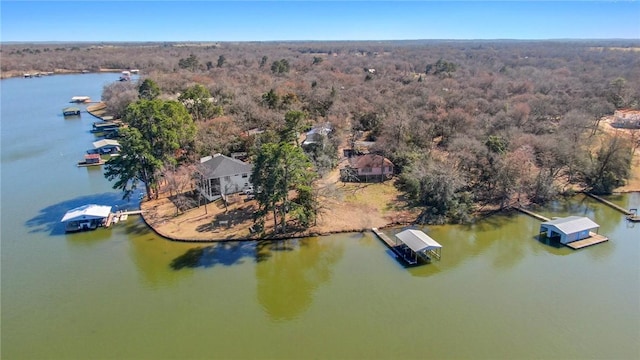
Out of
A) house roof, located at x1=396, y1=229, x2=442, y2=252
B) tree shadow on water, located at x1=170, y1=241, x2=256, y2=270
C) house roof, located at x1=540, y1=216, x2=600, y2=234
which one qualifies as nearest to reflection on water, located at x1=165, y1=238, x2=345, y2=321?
tree shadow on water, located at x1=170, y1=241, x2=256, y2=270

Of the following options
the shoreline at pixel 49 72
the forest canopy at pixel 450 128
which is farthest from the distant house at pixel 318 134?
the shoreline at pixel 49 72

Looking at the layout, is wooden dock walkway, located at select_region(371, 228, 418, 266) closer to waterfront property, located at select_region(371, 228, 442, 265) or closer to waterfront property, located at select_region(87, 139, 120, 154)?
waterfront property, located at select_region(371, 228, 442, 265)

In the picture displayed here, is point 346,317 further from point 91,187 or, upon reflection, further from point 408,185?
point 91,187

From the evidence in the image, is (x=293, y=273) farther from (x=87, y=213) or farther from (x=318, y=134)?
(x=318, y=134)

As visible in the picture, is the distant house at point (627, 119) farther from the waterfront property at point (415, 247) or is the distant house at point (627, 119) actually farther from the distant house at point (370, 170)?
the waterfront property at point (415, 247)

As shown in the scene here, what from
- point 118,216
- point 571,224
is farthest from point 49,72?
point 571,224

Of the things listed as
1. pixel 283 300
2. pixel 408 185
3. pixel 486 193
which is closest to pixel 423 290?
pixel 283 300

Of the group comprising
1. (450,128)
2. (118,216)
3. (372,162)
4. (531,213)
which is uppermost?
A: (450,128)
